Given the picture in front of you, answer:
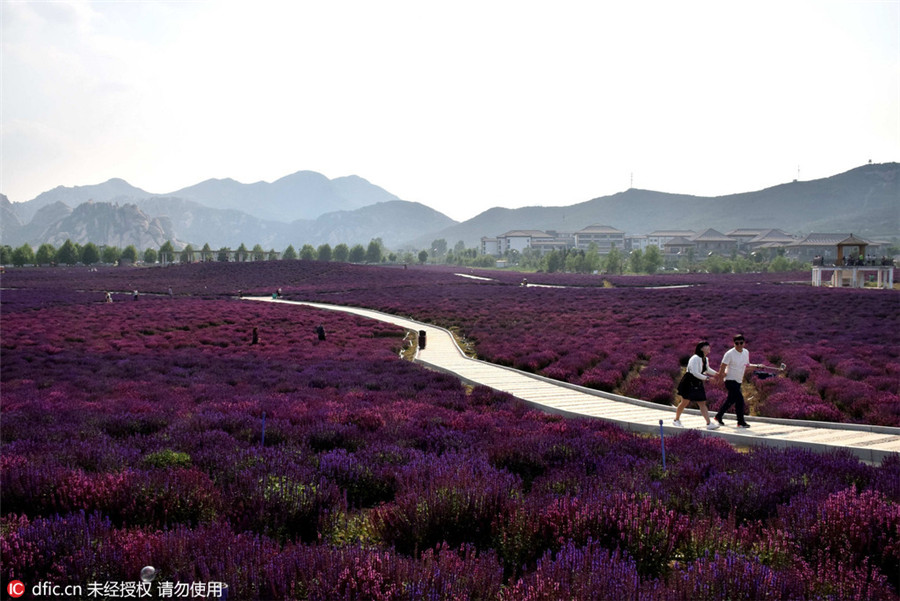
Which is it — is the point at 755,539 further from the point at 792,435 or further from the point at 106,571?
the point at 792,435

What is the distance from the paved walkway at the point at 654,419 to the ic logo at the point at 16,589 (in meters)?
9.92

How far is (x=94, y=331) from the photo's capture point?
31.2 metres

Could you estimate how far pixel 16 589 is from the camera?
3.61 m

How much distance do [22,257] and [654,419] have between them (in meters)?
166

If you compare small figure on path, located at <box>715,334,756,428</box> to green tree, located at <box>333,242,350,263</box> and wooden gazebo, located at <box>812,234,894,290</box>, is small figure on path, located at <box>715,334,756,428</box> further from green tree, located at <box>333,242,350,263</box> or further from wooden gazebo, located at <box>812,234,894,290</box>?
green tree, located at <box>333,242,350,263</box>

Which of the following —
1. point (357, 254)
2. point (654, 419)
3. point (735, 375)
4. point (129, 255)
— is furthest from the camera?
point (357, 254)

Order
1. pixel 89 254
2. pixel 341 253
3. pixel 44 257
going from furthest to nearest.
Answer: pixel 341 253
pixel 89 254
pixel 44 257

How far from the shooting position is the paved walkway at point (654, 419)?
32.6 ft

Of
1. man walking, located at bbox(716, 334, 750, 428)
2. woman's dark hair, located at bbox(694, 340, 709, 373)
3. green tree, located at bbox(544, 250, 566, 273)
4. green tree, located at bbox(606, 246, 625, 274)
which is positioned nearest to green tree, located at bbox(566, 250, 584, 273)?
green tree, located at bbox(544, 250, 566, 273)

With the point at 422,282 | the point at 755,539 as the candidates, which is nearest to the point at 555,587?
the point at 755,539

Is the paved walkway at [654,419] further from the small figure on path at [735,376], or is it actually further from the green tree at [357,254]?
the green tree at [357,254]

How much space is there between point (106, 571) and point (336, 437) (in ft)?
16.0

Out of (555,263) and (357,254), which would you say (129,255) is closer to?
(357,254)

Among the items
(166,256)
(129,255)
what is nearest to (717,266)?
(166,256)
